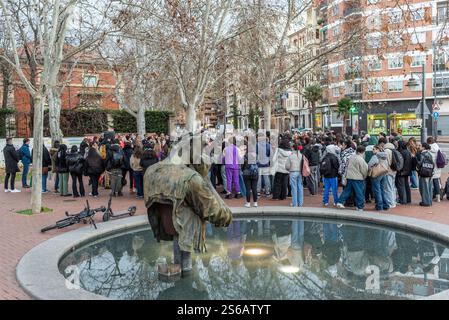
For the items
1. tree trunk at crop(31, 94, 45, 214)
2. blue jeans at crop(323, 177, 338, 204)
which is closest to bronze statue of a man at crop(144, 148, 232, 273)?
tree trunk at crop(31, 94, 45, 214)

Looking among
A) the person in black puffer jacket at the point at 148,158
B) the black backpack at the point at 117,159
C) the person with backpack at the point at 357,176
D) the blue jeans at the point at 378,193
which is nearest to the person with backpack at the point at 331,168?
Answer: the person with backpack at the point at 357,176

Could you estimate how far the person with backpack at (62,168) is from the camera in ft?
45.4

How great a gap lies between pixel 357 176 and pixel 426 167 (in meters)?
2.06

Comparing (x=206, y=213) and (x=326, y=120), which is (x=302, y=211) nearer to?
(x=206, y=213)

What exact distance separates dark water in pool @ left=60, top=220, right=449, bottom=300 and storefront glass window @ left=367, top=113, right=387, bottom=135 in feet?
158

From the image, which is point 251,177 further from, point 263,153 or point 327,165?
point 327,165

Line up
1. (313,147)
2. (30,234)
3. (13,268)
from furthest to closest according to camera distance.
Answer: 1. (313,147)
2. (30,234)
3. (13,268)

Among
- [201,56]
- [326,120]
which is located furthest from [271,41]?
[326,120]

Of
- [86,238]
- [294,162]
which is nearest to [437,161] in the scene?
[294,162]

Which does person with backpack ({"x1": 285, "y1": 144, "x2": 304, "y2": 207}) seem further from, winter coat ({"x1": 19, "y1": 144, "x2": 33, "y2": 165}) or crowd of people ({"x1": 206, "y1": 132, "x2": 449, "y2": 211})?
winter coat ({"x1": 19, "y1": 144, "x2": 33, "y2": 165})

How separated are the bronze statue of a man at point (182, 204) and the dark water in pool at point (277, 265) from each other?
0.69 meters

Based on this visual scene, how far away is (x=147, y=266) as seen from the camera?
278 inches
